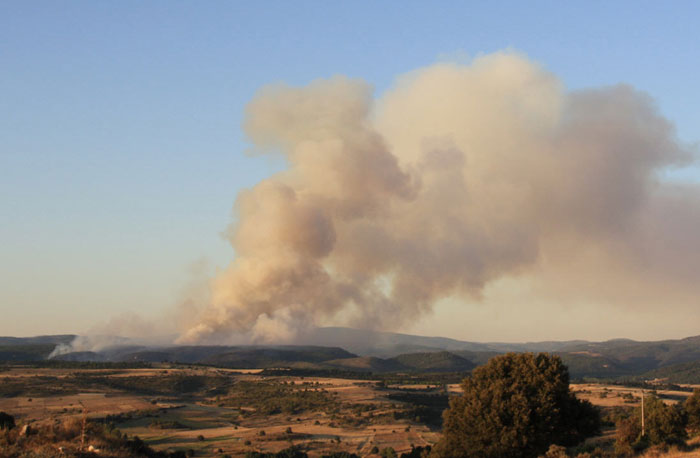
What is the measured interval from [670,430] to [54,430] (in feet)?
203

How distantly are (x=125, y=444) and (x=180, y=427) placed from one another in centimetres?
6384

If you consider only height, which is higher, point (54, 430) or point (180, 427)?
point (54, 430)

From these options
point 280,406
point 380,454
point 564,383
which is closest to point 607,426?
point 380,454

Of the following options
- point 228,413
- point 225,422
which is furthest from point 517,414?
point 228,413

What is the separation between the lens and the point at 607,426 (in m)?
92.1

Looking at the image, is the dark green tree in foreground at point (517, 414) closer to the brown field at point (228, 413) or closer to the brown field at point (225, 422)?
the brown field at point (228, 413)

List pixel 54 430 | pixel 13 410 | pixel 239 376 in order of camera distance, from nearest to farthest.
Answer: pixel 54 430 → pixel 13 410 → pixel 239 376

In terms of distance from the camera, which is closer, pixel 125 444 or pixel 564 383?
pixel 125 444

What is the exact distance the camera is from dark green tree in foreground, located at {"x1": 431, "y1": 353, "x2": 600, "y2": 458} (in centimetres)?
5234

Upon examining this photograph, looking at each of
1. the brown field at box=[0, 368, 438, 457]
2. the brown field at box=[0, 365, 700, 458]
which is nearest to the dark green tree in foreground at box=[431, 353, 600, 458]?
the brown field at box=[0, 365, 700, 458]

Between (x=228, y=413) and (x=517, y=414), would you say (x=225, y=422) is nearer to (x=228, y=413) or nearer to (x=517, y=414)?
(x=228, y=413)

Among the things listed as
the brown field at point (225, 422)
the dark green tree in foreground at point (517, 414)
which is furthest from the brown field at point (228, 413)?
the dark green tree in foreground at point (517, 414)

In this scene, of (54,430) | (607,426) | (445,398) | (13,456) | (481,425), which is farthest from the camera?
(445,398)

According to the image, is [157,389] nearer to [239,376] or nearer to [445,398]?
[239,376]
